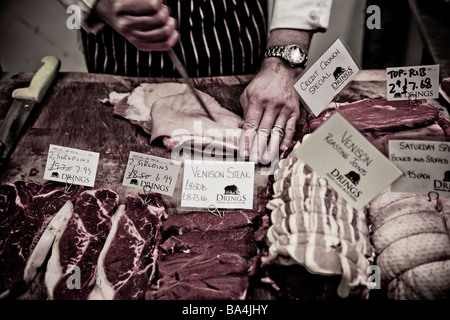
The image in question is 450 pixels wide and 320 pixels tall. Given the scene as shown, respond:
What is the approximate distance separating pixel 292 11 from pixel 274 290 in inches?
70.2

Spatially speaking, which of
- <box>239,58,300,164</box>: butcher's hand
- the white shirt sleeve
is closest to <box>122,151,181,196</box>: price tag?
<box>239,58,300,164</box>: butcher's hand

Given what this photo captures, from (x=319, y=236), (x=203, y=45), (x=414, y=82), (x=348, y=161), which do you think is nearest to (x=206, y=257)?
(x=319, y=236)

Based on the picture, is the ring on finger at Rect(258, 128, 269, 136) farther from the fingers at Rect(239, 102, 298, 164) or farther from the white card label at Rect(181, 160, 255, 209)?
the white card label at Rect(181, 160, 255, 209)

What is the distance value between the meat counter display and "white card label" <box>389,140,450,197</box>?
66 millimetres

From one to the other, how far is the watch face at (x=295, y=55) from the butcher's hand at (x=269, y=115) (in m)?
0.05

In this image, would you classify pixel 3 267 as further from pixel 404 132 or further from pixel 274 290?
pixel 404 132

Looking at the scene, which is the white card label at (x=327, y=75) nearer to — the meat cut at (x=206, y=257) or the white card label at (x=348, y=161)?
the white card label at (x=348, y=161)

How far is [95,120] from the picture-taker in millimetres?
2463

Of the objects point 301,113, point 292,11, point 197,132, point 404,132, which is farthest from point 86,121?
point 404,132

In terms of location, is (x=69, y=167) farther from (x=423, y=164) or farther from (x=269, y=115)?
(x=423, y=164)

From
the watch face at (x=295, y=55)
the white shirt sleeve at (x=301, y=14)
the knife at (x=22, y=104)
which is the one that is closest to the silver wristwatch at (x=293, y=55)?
the watch face at (x=295, y=55)

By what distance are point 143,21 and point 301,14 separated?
1101 millimetres

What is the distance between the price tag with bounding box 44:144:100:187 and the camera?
207 cm

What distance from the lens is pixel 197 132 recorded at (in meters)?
2.23
